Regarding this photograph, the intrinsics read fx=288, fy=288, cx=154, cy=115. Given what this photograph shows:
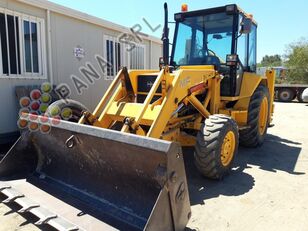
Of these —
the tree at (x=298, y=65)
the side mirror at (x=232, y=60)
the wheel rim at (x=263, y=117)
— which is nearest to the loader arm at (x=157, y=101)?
the side mirror at (x=232, y=60)

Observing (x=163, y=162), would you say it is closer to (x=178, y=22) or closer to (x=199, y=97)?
(x=199, y=97)

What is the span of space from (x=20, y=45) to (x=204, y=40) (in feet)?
12.2

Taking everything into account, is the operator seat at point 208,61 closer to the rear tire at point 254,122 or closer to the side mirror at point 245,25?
the side mirror at point 245,25

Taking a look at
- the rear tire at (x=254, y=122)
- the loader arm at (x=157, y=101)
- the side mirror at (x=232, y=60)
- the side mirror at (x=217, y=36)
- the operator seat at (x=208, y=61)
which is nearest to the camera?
the loader arm at (x=157, y=101)

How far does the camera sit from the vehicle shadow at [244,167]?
12.6 feet

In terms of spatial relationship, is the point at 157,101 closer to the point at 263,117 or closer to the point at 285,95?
the point at 263,117

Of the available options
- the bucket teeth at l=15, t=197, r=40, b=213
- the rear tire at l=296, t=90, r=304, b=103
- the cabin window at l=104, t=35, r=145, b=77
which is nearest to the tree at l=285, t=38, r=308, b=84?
the rear tire at l=296, t=90, r=304, b=103

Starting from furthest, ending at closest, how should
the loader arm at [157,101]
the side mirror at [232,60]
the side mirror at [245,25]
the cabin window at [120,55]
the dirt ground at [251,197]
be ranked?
the cabin window at [120,55], the side mirror at [232,60], the side mirror at [245,25], the loader arm at [157,101], the dirt ground at [251,197]

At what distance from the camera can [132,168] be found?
2926 mm

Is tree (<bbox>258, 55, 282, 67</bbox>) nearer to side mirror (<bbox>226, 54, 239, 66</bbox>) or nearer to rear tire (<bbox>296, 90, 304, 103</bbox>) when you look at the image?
rear tire (<bbox>296, 90, 304, 103</bbox>)

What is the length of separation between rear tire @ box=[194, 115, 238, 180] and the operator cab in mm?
1472

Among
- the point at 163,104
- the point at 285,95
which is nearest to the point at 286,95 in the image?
the point at 285,95

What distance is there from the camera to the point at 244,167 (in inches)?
193

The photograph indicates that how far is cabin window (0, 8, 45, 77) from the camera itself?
18.4 feet
